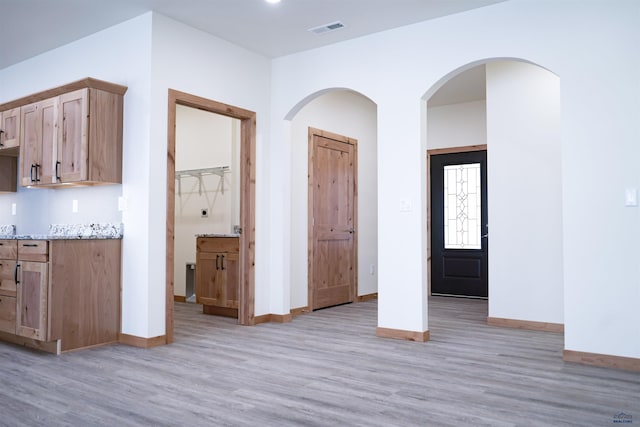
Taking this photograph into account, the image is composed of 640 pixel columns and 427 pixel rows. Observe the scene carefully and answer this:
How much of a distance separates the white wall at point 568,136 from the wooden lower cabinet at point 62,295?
7.22ft

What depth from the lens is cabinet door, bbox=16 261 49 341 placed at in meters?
3.77

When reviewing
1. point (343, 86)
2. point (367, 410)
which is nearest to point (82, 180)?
point (343, 86)

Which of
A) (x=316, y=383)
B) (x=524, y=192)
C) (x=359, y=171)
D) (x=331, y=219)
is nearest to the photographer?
(x=316, y=383)

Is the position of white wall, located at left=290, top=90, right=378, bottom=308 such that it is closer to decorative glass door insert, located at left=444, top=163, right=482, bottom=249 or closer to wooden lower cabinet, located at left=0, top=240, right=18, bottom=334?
decorative glass door insert, located at left=444, top=163, right=482, bottom=249

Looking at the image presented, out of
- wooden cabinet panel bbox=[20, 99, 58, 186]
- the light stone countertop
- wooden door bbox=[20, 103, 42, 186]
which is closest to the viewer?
the light stone countertop

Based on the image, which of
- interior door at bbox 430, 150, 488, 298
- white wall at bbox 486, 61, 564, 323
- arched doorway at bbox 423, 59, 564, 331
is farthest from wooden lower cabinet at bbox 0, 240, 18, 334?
interior door at bbox 430, 150, 488, 298

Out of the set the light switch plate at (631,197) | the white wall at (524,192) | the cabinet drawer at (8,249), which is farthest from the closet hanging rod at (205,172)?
the light switch plate at (631,197)

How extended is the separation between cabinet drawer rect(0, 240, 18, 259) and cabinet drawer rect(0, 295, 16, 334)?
32 centimetres

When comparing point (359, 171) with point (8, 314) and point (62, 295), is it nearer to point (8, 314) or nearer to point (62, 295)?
point (62, 295)

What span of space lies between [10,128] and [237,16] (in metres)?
2.35

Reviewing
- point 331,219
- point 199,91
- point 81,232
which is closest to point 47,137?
point 81,232

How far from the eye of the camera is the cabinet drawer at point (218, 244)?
5371 millimetres

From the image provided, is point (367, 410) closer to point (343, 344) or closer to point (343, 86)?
point (343, 344)

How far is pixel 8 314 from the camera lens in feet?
13.3
